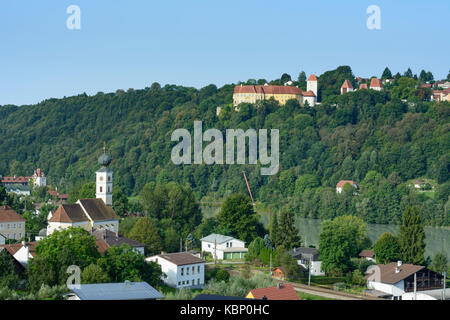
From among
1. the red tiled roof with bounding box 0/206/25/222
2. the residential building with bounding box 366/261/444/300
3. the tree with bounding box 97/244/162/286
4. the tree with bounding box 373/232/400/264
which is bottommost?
the residential building with bounding box 366/261/444/300

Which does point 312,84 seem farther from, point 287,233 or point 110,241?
point 110,241

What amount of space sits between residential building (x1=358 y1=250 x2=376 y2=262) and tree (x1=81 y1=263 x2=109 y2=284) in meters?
14.5

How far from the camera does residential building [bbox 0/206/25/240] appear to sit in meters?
31.9

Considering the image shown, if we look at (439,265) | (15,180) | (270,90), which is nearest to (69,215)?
(439,265)

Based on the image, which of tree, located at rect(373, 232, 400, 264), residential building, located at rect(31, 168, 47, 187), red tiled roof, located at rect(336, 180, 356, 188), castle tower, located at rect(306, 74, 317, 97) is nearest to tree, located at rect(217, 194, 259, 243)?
tree, located at rect(373, 232, 400, 264)

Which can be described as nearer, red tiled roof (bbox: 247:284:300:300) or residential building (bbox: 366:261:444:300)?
red tiled roof (bbox: 247:284:300:300)

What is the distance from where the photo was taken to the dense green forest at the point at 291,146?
6072cm

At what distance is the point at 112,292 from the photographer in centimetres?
1648

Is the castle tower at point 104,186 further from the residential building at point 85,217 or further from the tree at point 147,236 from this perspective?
the tree at point 147,236

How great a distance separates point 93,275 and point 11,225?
47.4 ft

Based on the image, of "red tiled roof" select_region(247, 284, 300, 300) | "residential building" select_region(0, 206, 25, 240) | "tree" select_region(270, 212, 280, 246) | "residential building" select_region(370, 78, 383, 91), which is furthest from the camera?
"residential building" select_region(370, 78, 383, 91)

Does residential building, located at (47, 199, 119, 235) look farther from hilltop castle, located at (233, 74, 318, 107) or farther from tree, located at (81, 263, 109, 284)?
hilltop castle, located at (233, 74, 318, 107)

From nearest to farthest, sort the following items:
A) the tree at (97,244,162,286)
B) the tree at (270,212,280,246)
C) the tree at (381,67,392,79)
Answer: the tree at (97,244,162,286)
the tree at (270,212,280,246)
the tree at (381,67,392,79)

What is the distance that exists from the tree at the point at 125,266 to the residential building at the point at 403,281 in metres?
7.94
